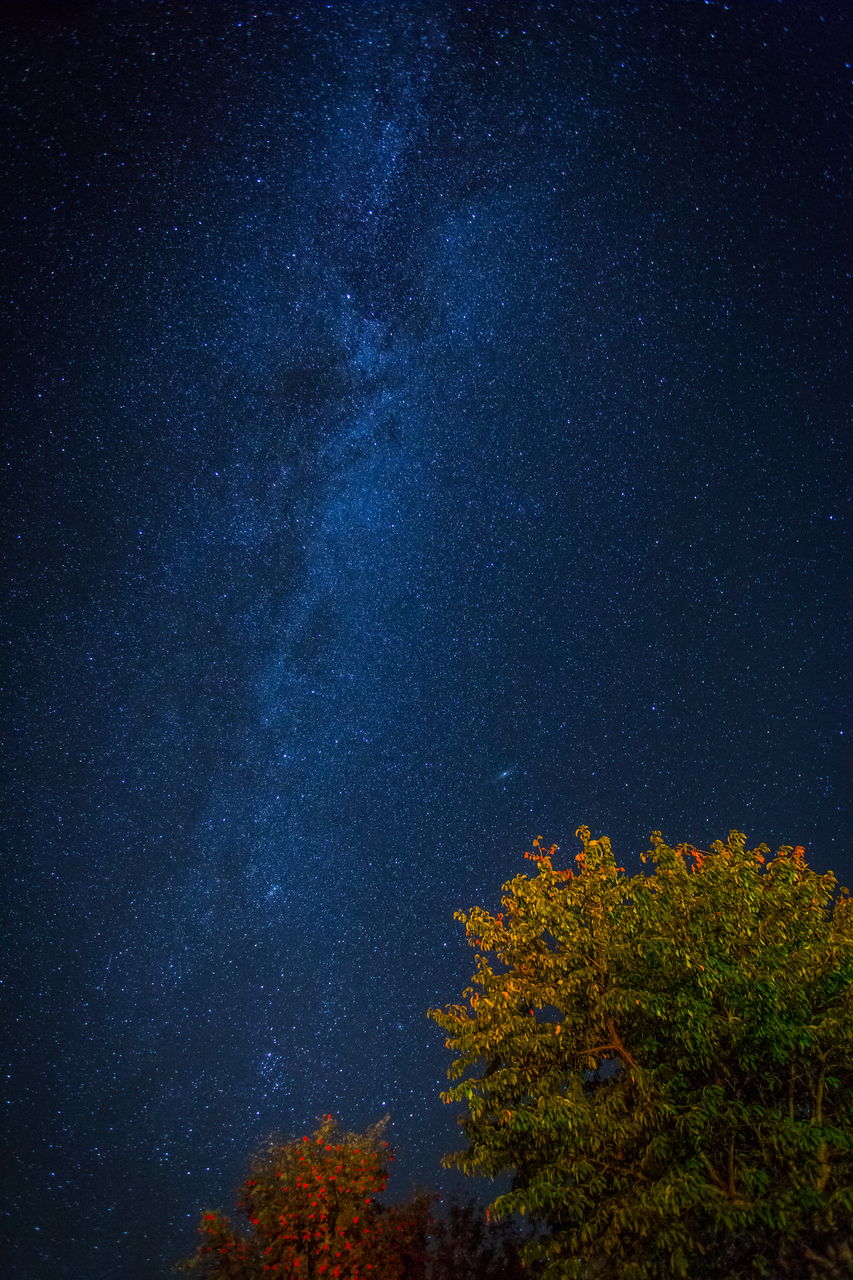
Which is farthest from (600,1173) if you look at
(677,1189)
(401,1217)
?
(401,1217)

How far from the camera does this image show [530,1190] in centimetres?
880

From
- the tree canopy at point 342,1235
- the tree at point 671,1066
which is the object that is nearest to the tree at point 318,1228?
the tree canopy at point 342,1235

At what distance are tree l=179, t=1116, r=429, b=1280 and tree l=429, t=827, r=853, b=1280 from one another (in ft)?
20.2

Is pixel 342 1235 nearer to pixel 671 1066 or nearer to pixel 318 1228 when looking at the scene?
pixel 318 1228

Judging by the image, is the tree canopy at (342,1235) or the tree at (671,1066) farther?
the tree canopy at (342,1235)

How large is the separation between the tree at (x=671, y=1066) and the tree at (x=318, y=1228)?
617 centimetres

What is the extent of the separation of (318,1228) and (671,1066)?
9.30 m

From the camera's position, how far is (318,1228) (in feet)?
45.1

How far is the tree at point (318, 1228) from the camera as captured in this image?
Result: 43.7 ft

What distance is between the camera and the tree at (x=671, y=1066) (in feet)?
26.2

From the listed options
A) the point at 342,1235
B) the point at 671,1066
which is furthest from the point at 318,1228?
the point at 671,1066

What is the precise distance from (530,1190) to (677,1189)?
1994 millimetres

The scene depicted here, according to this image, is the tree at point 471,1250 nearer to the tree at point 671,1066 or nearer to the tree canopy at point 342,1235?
the tree canopy at point 342,1235

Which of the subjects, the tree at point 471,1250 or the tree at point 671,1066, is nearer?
the tree at point 671,1066
